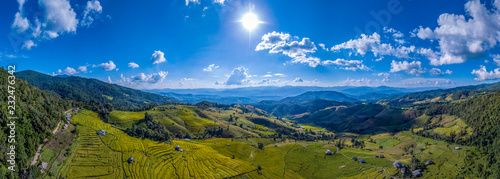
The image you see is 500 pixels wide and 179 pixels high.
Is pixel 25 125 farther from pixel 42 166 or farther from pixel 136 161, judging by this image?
pixel 136 161

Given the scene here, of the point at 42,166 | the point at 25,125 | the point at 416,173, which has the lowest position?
the point at 416,173

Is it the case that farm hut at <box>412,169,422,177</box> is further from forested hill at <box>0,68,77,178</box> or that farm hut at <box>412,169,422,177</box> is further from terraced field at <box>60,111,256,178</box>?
forested hill at <box>0,68,77,178</box>

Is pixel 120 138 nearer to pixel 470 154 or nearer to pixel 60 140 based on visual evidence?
pixel 60 140

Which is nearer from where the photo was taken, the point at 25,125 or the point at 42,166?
the point at 42,166

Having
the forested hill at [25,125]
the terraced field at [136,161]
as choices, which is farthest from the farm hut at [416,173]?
the forested hill at [25,125]

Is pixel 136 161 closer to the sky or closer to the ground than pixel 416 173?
closer to the sky

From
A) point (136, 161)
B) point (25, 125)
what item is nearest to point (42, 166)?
point (25, 125)

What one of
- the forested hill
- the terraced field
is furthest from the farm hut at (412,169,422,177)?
the forested hill

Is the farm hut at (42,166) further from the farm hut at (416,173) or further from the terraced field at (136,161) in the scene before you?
the farm hut at (416,173)

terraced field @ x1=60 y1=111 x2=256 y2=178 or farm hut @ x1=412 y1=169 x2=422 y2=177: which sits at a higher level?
terraced field @ x1=60 y1=111 x2=256 y2=178
